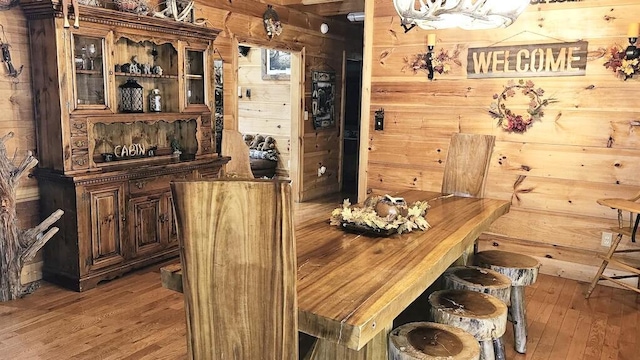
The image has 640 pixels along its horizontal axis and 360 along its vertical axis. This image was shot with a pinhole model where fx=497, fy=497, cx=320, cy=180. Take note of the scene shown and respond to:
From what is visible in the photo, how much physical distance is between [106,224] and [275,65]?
12.9 ft

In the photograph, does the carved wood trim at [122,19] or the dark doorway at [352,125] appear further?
the dark doorway at [352,125]

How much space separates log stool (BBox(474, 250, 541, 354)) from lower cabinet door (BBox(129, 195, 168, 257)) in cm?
256

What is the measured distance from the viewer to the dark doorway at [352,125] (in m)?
8.16

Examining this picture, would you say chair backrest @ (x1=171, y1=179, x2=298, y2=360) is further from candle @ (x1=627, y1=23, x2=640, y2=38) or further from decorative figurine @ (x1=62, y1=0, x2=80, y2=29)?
candle @ (x1=627, y1=23, x2=640, y2=38)

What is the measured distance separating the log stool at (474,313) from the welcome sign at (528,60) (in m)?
2.43

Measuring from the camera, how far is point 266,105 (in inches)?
280

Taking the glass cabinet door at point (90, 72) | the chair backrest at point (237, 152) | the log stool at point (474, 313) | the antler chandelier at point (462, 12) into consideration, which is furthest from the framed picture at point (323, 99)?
the log stool at point (474, 313)

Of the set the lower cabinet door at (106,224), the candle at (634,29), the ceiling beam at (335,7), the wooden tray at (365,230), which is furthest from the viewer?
the ceiling beam at (335,7)

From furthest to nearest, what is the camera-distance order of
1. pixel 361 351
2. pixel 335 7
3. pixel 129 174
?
pixel 335 7 → pixel 129 174 → pixel 361 351

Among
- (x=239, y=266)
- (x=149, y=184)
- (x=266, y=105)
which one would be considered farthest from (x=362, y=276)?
(x=266, y=105)

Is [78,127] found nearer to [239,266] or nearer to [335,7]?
[239,266]

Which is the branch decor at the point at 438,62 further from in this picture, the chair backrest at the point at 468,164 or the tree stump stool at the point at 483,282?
the tree stump stool at the point at 483,282

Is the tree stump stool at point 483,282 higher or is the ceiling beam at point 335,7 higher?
the ceiling beam at point 335,7

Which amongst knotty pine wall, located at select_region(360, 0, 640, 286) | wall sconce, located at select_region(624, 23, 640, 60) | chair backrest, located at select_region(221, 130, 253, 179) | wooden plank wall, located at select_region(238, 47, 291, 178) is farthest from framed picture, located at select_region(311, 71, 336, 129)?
wall sconce, located at select_region(624, 23, 640, 60)
